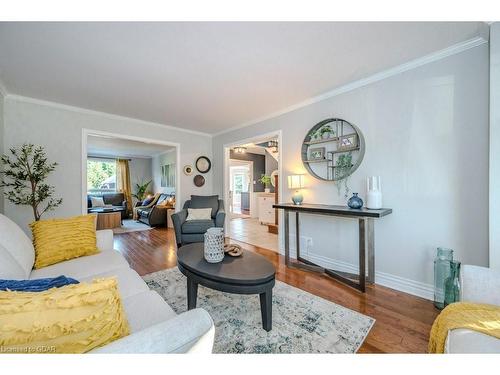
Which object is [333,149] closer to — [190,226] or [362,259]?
[362,259]

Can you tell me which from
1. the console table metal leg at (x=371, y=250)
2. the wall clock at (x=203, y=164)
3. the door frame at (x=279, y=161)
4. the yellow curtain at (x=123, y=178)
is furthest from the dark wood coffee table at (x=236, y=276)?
the yellow curtain at (x=123, y=178)

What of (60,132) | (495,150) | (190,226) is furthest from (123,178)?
(495,150)

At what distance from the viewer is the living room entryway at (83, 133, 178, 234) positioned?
6.27m

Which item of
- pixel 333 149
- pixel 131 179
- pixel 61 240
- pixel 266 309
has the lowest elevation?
pixel 266 309

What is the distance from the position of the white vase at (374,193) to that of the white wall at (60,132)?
383cm

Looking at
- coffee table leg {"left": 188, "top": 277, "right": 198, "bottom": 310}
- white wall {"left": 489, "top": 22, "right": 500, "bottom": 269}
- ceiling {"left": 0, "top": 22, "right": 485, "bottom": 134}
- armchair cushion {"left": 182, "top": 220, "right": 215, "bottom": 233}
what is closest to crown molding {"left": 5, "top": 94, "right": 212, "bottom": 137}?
ceiling {"left": 0, "top": 22, "right": 485, "bottom": 134}

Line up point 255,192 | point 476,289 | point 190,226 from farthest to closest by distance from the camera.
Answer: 1. point 255,192
2. point 190,226
3. point 476,289

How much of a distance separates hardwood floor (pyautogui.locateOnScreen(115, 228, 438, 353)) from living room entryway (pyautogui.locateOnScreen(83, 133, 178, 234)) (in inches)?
122

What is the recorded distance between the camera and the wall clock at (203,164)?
4707mm

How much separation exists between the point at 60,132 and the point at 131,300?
3286 millimetres

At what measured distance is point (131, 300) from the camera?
118cm

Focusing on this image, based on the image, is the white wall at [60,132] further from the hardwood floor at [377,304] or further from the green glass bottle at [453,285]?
the green glass bottle at [453,285]

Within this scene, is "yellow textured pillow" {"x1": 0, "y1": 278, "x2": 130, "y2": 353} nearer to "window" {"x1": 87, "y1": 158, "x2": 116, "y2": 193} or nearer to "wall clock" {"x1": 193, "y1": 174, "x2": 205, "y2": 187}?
"wall clock" {"x1": 193, "y1": 174, "x2": 205, "y2": 187}
